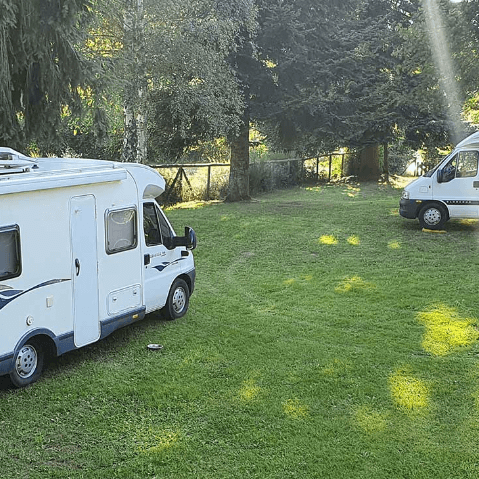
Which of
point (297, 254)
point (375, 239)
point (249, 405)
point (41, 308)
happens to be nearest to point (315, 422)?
point (249, 405)

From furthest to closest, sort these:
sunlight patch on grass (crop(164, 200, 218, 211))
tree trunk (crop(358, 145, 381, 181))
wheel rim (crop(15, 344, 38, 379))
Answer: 1. tree trunk (crop(358, 145, 381, 181))
2. sunlight patch on grass (crop(164, 200, 218, 211))
3. wheel rim (crop(15, 344, 38, 379))

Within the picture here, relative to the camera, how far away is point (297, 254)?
1614 cm

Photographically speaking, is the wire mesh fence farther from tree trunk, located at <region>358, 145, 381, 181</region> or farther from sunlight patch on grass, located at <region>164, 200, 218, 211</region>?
tree trunk, located at <region>358, 145, 381, 181</region>

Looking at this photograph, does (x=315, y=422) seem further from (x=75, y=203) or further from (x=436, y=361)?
(x=75, y=203)

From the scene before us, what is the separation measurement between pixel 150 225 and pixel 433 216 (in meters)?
10.4

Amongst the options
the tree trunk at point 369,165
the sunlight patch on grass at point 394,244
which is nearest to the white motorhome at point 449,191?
the sunlight patch on grass at point 394,244

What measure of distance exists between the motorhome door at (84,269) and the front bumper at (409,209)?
1183 centimetres

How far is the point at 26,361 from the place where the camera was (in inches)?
316

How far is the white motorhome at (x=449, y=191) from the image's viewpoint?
1806 centimetres

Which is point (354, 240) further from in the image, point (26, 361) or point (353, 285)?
point (26, 361)

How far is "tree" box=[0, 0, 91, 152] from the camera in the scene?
1316 cm

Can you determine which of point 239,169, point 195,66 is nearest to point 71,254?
point 195,66

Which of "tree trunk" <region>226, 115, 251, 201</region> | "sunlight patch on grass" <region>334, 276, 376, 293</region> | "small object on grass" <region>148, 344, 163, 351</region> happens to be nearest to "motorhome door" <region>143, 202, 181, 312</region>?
"small object on grass" <region>148, 344, 163, 351</region>

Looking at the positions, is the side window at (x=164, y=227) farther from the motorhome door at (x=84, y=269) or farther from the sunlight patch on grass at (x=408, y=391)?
the sunlight patch on grass at (x=408, y=391)
